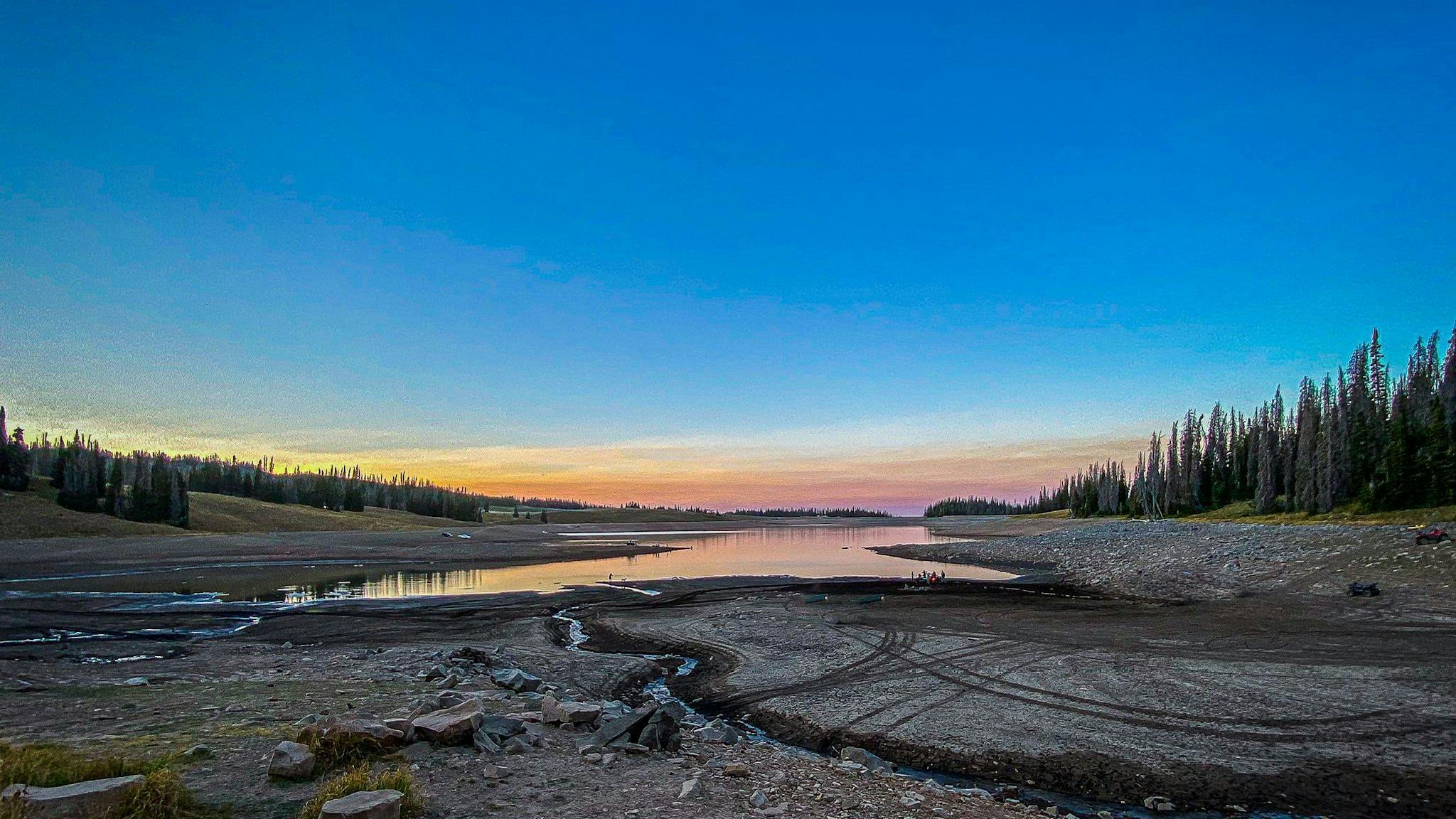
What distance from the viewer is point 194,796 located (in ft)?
24.5

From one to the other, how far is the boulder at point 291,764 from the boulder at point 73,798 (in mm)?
1635

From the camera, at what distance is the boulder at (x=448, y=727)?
9.72 meters

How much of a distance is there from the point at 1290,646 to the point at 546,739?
71.5 feet

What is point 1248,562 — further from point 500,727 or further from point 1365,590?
point 500,727

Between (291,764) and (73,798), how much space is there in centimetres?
211

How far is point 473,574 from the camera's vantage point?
167ft

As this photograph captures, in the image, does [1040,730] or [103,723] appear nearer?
[103,723]

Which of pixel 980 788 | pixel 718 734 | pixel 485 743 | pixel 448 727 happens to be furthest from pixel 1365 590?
pixel 448 727

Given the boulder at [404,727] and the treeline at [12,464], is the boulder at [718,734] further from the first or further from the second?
the treeline at [12,464]

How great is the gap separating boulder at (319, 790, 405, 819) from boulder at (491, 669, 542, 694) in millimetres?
8963

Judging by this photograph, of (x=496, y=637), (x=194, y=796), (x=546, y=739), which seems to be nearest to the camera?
(x=194, y=796)

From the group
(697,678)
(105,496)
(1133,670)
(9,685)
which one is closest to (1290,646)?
(1133,670)

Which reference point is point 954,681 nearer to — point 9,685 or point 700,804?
point 700,804

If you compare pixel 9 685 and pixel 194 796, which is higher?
pixel 194 796
